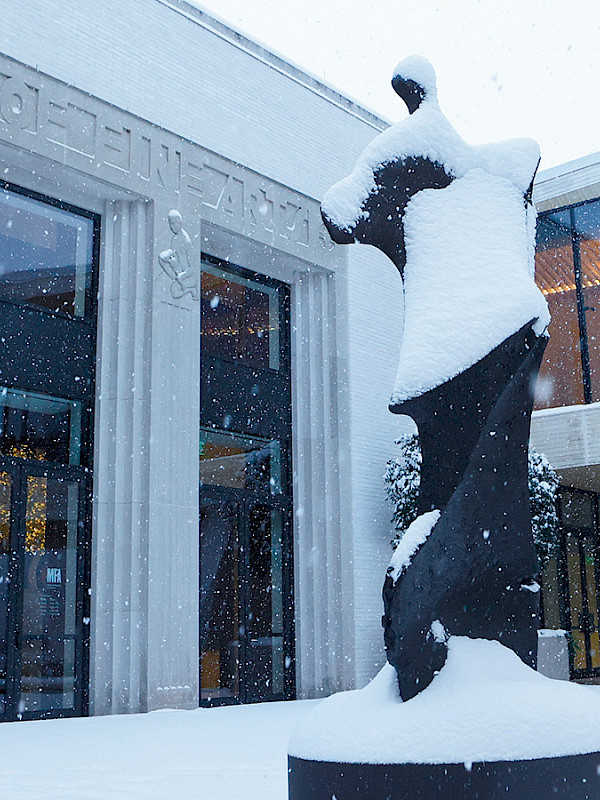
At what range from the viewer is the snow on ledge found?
3.78 meters

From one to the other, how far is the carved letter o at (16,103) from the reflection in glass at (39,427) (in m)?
3.05

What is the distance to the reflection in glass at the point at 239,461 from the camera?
1384 centimetres

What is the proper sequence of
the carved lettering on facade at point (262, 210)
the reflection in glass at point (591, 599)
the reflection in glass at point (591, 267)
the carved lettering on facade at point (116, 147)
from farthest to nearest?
the reflection in glass at point (591, 599) → the reflection in glass at point (591, 267) → the carved lettering on facade at point (262, 210) → the carved lettering on facade at point (116, 147)

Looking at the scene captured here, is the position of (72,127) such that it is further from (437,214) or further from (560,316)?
(560,316)

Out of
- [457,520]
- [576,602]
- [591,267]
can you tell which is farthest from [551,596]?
[457,520]

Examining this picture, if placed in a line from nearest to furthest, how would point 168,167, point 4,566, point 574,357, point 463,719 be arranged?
1. point 463,719
2. point 4,566
3. point 168,167
4. point 574,357

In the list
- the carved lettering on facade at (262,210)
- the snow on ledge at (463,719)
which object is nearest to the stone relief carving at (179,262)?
the carved lettering on facade at (262,210)

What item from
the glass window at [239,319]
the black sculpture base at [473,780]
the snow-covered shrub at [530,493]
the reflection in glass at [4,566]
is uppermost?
the glass window at [239,319]

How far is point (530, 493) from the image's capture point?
49.1 feet

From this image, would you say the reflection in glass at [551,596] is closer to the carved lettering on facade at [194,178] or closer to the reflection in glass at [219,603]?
the reflection in glass at [219,603]

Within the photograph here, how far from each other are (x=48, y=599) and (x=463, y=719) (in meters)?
8.45

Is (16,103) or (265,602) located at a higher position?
(16,103)

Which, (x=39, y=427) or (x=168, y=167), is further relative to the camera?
(x=168, y=167)

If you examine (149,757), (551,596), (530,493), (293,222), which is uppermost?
(293,222)
